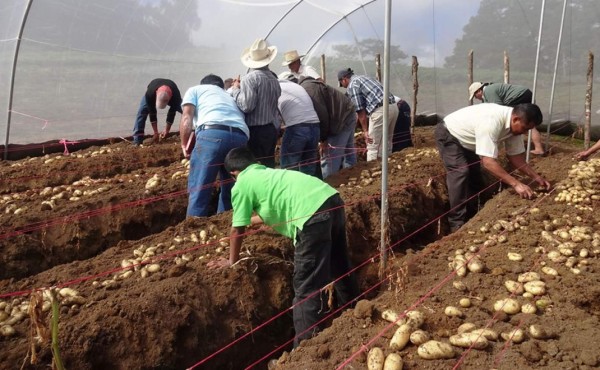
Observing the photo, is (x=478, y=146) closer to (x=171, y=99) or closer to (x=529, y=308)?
(x=529, y=308)

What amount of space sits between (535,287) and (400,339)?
1094 mm

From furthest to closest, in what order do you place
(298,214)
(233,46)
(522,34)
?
1. (233,46)
2. (522,34)
3. (298,214)

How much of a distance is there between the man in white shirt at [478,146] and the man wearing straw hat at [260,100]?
6.29ft

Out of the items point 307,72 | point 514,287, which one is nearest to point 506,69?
point 307,72

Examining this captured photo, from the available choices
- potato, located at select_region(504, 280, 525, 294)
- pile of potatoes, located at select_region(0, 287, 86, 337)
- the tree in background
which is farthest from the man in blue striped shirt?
the tree in background

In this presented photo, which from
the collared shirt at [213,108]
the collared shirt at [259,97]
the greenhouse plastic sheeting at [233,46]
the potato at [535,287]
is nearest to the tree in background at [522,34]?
the greenhouse plastic sheeting at [233,46]

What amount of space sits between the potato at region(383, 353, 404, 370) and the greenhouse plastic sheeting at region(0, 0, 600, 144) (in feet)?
27.7

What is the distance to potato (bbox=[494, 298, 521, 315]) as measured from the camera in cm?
298

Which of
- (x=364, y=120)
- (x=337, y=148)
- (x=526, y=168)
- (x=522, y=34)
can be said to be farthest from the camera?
(x=522, y=34)

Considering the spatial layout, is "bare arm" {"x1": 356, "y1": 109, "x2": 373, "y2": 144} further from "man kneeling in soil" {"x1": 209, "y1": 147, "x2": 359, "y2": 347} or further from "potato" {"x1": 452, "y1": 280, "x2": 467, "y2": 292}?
"potato" {"x1": 452, "y1": 280, "x2": 467, "y2": 292}

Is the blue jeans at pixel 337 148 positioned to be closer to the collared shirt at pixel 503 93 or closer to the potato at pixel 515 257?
the collared shirt at pixel 503 93

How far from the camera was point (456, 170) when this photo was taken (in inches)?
220

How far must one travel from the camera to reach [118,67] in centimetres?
968

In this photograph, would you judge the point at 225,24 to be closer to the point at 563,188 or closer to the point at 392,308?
the point at 563,188
